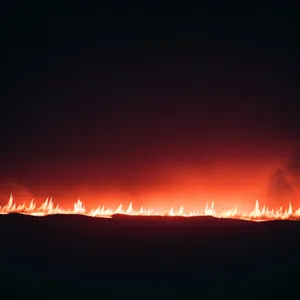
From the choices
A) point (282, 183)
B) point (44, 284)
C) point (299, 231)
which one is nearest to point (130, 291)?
point (44, 284)

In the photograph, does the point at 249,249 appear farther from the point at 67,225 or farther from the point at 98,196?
the point at 98,196

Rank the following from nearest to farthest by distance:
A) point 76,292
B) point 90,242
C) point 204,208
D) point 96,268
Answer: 1. point 76,292
2. point 96,268
3. point 90,242
4. point 204,208

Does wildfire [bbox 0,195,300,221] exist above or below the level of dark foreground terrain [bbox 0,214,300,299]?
above

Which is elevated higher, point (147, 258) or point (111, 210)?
point (111, 210)

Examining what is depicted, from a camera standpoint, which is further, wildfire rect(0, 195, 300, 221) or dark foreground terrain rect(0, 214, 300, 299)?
wildfire rect(0, 195, 300, 221)

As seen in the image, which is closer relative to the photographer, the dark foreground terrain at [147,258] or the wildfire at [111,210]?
the dark foreground terrain at [147,258]

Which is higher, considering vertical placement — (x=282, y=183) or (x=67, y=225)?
(x=282, y=183)

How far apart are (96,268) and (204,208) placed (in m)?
4.35

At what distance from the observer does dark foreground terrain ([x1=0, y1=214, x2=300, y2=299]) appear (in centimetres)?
610

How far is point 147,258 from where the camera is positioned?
6699 mm

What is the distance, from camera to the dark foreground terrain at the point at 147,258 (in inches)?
240

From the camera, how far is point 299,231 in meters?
7.21

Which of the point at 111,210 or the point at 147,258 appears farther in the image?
the point at 111,210

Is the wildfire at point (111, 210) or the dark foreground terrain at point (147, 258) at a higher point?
the wildfire at point (111, 210)
